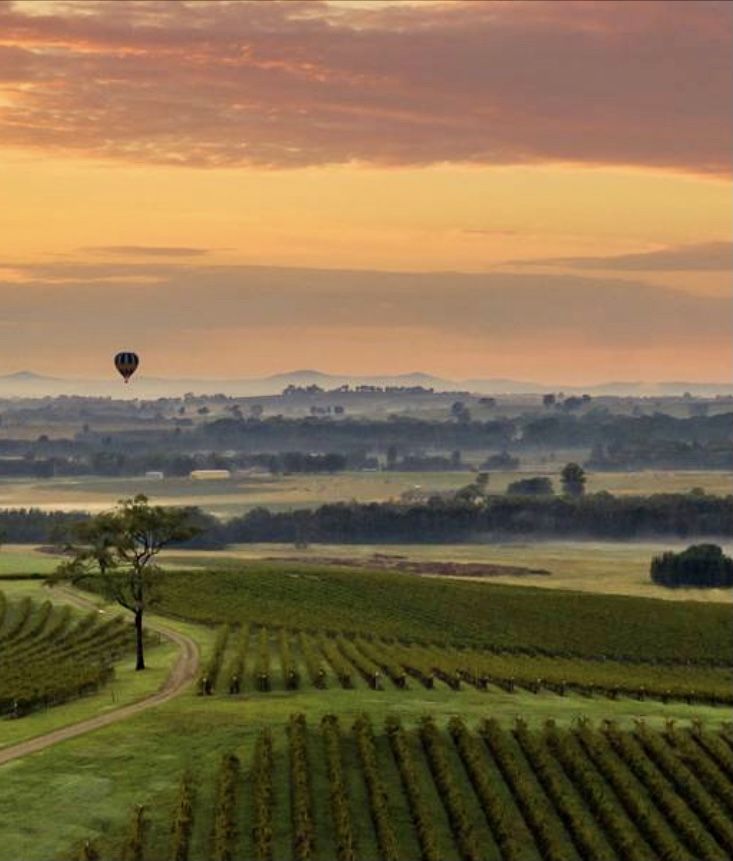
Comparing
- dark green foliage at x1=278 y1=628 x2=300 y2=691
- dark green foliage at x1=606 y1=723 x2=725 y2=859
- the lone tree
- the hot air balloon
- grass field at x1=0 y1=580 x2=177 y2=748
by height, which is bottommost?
dark green foliage at x1=606 y1=723 x2=725 y2=859

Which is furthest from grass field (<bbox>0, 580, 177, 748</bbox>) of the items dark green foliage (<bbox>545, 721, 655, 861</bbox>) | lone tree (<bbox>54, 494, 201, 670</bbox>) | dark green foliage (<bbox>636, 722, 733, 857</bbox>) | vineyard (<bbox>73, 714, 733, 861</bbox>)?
dark green foliage (<bbox>636, 722, 733, 857</bbox>)

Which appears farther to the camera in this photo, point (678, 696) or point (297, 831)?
point (678, 696)

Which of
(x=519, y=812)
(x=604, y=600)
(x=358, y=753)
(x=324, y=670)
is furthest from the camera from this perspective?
(x=604, y=600)

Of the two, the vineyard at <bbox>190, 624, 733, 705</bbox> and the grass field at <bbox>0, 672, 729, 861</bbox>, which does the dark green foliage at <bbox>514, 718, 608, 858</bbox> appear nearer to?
the grass field at <bbox>0, 672, 729, 861</bbox>

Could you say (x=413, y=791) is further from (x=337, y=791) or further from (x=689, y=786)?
(x=689, y=786)

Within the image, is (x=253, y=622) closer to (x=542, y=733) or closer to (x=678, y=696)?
(x=678, y=696)

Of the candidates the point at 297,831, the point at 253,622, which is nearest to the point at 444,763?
the point at 297,831

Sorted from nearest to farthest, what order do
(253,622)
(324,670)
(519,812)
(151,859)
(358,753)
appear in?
(151,859) < (519,812) < (358,753) < (324,670) < (253,622)
